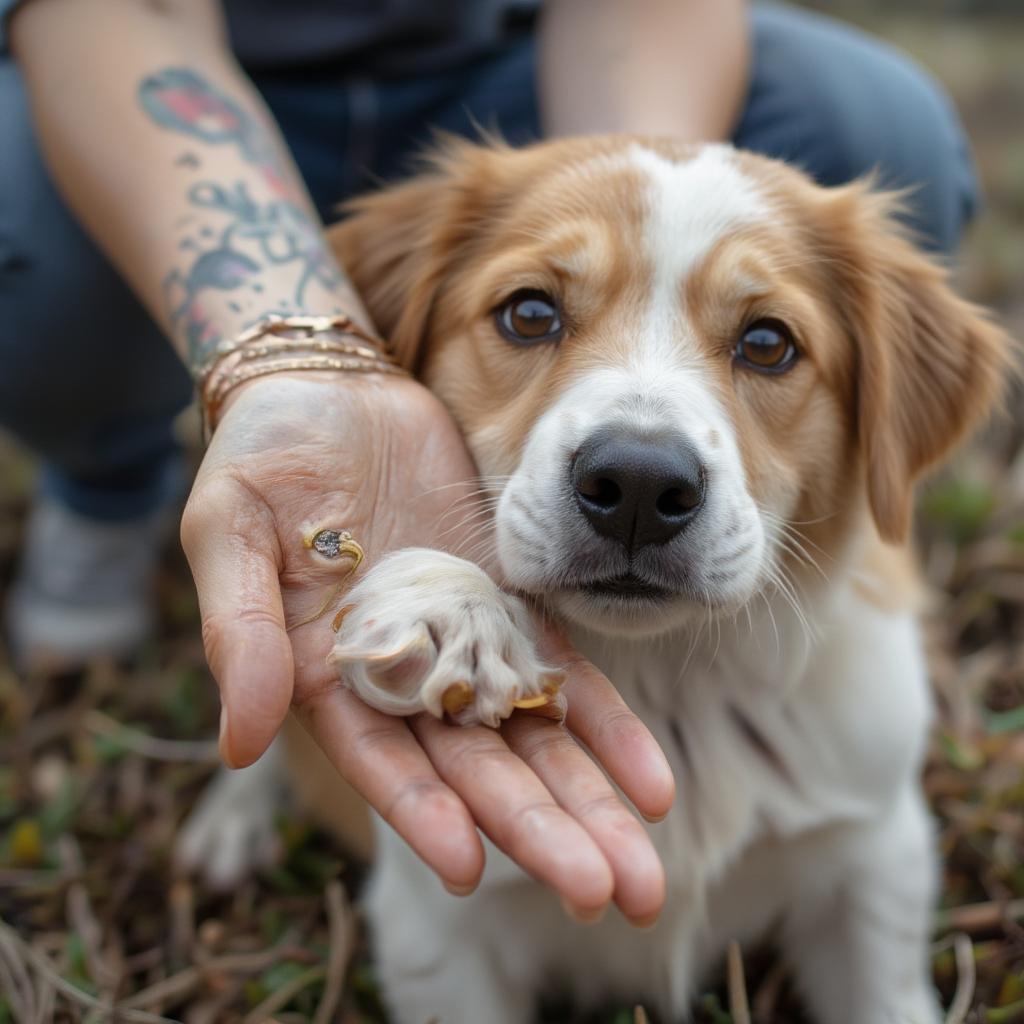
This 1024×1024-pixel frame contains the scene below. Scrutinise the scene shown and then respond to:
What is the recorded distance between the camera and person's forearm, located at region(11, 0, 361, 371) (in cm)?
253

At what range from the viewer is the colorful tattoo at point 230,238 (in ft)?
8.15

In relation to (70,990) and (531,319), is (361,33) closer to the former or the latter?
(531,319)

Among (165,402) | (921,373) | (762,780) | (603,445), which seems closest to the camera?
(603,445)

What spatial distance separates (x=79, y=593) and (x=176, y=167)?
2021 mm

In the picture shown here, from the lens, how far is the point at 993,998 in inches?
103

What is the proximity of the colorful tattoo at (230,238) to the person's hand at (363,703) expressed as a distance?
0.31 metres

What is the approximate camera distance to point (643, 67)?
10.7 ft

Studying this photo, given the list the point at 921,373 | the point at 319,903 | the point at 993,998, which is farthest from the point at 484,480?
the point at 993,998

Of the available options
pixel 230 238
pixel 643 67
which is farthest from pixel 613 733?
pixel 643 67

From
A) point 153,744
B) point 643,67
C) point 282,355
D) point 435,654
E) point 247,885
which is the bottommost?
point 153,744

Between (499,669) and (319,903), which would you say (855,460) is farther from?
(319,903)

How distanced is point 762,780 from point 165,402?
237 centimetres

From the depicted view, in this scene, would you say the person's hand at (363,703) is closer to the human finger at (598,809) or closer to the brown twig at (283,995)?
the human finger at (598,809)

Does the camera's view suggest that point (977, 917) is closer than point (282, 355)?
No
